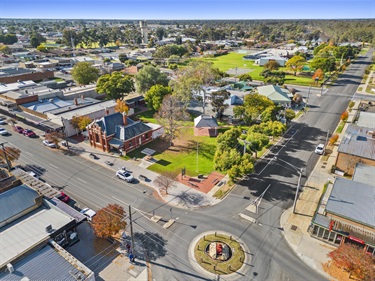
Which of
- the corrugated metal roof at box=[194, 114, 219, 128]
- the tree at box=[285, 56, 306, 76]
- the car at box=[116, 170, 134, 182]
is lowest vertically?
the car at box=[116, 170, 134, 182]

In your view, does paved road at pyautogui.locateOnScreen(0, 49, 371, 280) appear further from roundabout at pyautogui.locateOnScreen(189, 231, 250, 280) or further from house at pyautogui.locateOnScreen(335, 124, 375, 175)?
house at pyautogui.locateOnScreen(335, 124, 375, 175)

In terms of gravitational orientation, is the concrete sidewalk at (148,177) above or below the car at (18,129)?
below

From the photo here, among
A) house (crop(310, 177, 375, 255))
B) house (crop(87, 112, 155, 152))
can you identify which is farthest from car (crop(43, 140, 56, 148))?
house (crop(310, 177, 375, 255))

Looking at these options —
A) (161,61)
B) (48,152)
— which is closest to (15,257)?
(48,152)

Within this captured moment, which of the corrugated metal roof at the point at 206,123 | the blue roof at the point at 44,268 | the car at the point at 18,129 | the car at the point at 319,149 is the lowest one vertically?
the car at the point at 319,149

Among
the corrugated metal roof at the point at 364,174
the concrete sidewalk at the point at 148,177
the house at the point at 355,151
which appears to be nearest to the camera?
the corrugated metal roof at the point at 364,174

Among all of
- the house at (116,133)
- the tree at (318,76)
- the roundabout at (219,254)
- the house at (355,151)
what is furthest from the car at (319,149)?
the tree at (318,76)

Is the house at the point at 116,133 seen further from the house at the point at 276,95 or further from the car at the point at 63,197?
the house at the point at 276,95

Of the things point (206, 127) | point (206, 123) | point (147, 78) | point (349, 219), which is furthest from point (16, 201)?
point (147, 78)
